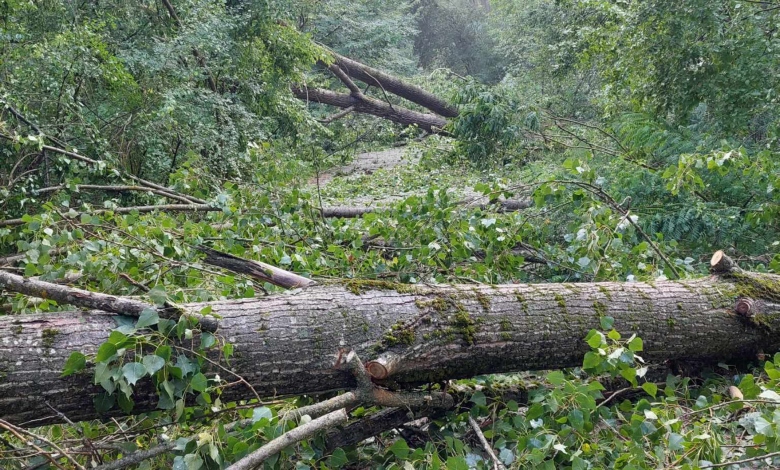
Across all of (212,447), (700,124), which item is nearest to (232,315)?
(212,447)

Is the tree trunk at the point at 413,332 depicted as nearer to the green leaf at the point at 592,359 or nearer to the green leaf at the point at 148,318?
the green leaf at the point at 148,318

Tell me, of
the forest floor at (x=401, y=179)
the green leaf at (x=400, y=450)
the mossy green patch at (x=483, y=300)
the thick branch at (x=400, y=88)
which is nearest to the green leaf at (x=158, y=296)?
the green leaf at (x=400, y=450)

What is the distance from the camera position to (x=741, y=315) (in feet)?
8.07

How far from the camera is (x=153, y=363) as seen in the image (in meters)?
1.52

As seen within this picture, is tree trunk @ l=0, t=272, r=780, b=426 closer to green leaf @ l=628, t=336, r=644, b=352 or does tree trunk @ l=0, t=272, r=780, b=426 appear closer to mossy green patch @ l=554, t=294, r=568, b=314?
mossy green patch @ l=554, t=294, r=568, b=314

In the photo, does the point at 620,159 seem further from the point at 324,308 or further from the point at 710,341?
the point at 324,308

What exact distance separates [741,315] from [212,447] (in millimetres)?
2112

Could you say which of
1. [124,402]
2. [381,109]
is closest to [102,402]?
[124,402]

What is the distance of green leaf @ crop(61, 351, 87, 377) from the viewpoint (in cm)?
149

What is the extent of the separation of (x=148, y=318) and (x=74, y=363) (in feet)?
0.65

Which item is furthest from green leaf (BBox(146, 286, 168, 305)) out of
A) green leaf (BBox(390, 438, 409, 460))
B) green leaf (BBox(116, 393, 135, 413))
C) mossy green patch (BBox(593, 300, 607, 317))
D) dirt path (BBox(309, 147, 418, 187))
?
dirt path (BBox(309, 147, 418, 187))

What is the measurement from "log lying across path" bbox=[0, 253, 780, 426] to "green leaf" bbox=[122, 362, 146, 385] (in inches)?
4.9

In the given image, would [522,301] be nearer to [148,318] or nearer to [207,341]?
[207,341]

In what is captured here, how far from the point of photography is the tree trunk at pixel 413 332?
1.57 m
